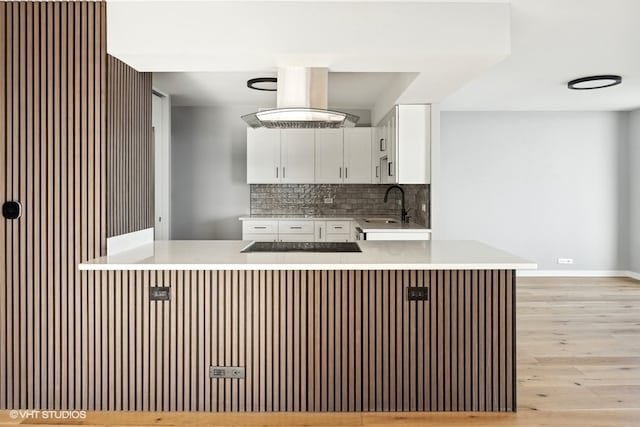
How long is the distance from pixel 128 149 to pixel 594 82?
4.54 metres

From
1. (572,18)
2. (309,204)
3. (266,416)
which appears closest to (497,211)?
(309,204)

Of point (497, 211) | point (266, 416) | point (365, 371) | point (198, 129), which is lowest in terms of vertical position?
point (266, 416)

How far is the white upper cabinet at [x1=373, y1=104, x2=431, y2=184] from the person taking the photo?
4.87 metres

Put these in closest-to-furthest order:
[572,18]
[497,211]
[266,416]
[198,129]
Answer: [266,416], [572,18], [198,129], [497,211]

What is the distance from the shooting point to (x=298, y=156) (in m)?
6.24

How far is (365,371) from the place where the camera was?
267 cm

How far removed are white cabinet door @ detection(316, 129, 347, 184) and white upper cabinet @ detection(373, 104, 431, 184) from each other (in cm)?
138

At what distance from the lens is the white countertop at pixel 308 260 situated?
2498mm

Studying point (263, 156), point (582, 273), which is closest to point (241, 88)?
point (263, 156)

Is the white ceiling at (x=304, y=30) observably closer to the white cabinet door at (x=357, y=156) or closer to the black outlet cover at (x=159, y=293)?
the black outlet cover at (x=159, y=293)

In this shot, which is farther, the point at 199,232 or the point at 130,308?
the point at 199,232

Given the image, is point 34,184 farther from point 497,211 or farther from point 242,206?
point 497,211

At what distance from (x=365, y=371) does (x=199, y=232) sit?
437 cm

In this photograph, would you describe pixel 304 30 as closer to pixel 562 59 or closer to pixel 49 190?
pixel 49 190
